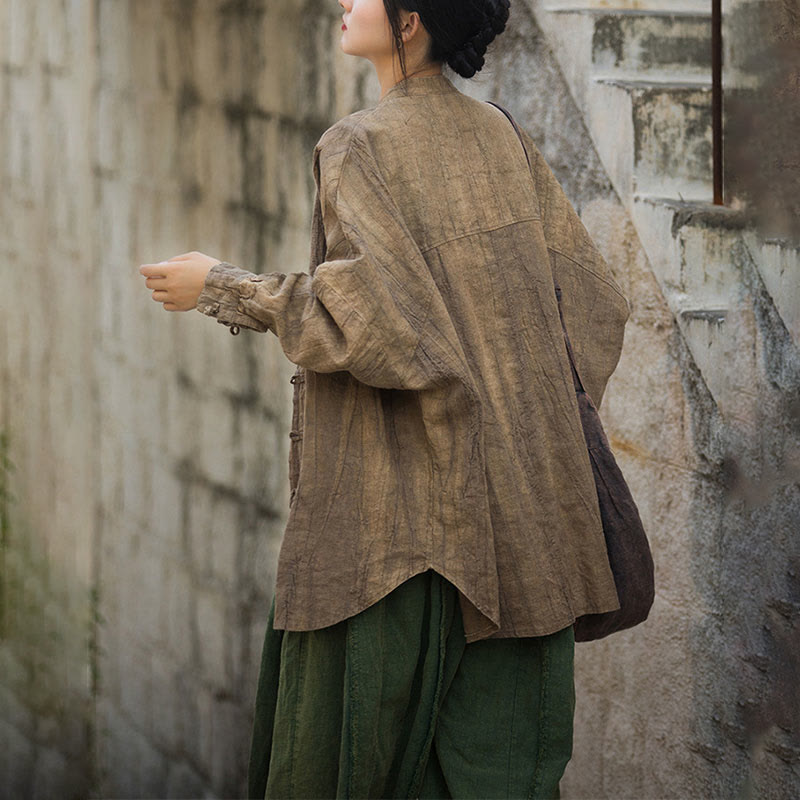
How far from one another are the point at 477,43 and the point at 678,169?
739 mm

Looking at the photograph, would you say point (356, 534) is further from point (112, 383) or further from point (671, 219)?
point (112, 383)

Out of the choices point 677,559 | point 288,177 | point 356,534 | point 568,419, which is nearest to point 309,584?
point 356,534

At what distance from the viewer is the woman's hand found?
202 cm

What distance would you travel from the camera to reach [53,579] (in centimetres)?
467

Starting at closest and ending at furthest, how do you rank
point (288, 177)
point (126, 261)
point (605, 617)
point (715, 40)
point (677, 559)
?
point (605, 617), point (715, 40), point (677, 559), point (288, 177), point (126, 261)

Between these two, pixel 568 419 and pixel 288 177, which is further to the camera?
pixel 288 177

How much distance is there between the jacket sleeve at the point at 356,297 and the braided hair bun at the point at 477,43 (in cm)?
21

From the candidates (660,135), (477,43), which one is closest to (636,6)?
(660,135)

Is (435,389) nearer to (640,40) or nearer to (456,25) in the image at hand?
(456,25)

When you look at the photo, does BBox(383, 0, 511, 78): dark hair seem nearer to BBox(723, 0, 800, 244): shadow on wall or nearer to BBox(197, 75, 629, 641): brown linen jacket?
BBox(197, 75, 629, 641): brown linen jacket

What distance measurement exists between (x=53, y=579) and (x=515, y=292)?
9.83 feet

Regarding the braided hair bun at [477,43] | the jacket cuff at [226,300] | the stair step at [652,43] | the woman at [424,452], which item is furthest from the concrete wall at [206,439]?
the jacket cuff at [226,300]

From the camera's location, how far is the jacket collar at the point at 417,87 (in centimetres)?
206

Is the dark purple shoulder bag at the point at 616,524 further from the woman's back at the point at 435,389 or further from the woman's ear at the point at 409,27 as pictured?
the woman's ear at the point at 409,27
